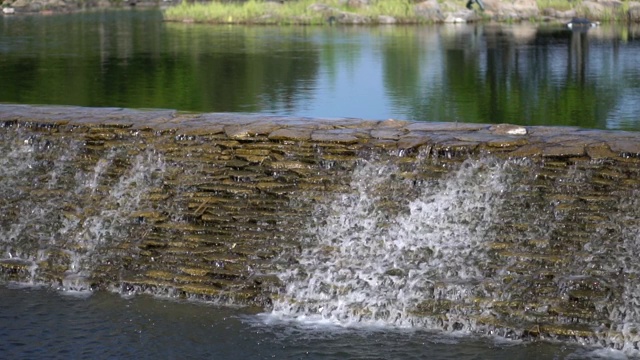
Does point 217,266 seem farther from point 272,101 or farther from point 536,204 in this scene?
point 272,101

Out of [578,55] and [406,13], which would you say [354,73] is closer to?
[578,55]

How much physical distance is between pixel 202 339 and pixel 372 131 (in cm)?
298

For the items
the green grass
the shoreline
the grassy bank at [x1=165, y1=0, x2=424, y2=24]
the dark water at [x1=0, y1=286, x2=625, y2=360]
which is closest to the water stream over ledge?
the dark water at [x1=0, y1=286, x2=625, y2=360]

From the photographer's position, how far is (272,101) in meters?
17.4

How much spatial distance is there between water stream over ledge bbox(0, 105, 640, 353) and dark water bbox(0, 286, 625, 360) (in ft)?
0.75

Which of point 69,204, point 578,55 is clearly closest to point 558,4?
point 578,55

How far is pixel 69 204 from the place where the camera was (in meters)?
10.7

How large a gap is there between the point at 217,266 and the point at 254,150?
4.39 feet

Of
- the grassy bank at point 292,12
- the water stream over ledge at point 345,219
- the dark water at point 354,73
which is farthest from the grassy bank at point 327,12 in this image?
the water stream over ledge at point 345,219

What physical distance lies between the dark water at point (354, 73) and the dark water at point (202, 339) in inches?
265

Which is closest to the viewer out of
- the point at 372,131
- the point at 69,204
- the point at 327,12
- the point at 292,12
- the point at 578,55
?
the point at 372,131

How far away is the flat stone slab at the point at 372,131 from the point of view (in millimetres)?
9516

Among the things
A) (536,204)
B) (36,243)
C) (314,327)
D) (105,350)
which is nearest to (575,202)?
(536,204)

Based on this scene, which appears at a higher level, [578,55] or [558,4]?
[558,4]
